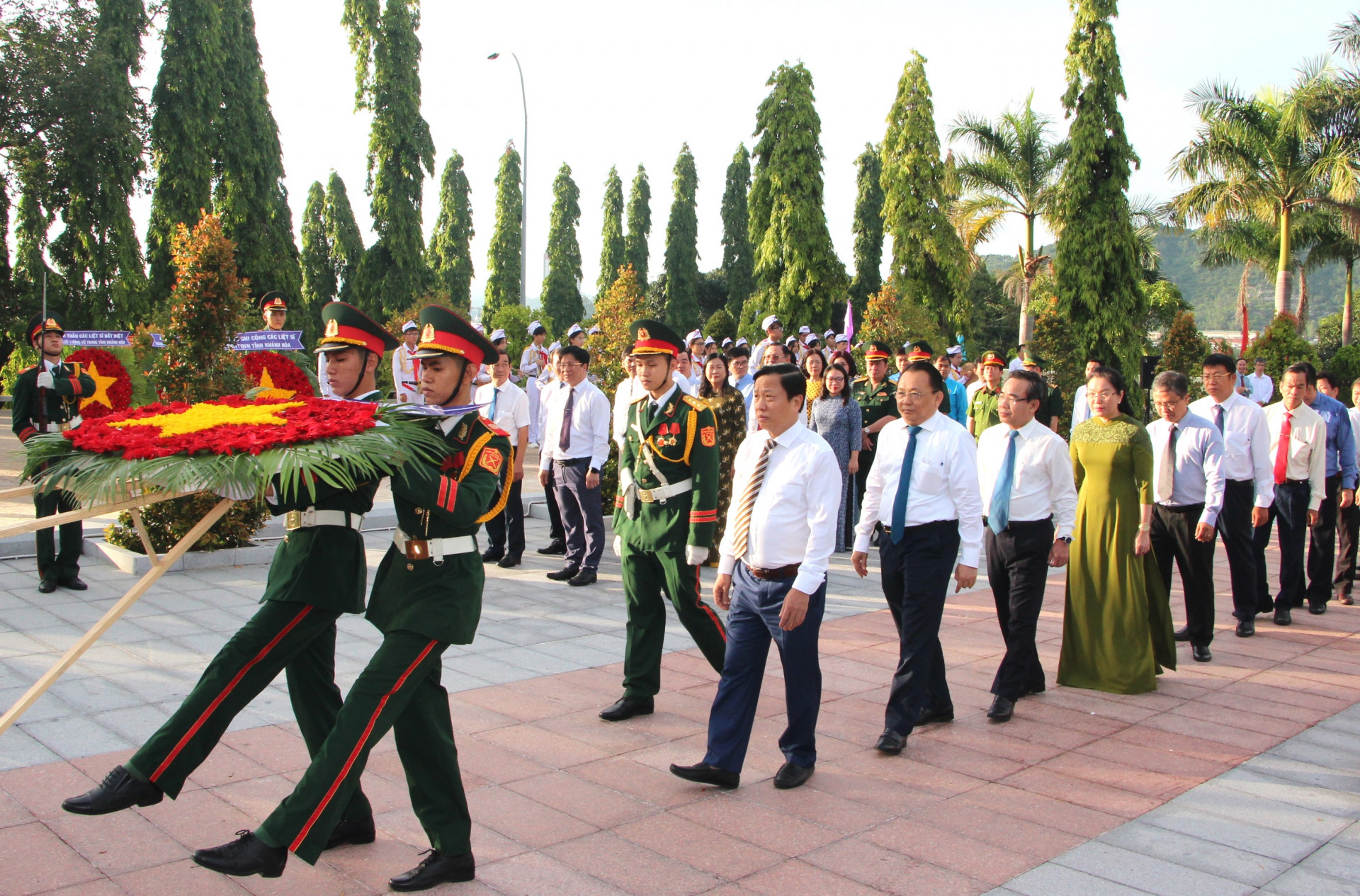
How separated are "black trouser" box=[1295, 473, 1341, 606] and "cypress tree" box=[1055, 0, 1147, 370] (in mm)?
21030

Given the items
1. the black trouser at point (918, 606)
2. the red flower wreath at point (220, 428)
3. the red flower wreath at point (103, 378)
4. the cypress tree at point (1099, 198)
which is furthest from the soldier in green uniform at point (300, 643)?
the cypress tree at point (1099, 198)

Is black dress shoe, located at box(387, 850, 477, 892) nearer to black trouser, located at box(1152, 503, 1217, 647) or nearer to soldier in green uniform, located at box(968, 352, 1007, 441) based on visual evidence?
black trouser, located at box(1152, 503, 1217, 647)

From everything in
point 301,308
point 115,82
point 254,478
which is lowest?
point 254,478

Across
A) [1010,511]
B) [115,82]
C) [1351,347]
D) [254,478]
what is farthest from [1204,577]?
[115,82]

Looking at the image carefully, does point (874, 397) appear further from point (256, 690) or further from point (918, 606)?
point (256, 690)

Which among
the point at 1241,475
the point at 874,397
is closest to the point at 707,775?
the point at 1241,475

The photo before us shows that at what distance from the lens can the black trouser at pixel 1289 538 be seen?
804 cm

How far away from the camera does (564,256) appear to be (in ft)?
184

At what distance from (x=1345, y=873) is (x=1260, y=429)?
440 cm

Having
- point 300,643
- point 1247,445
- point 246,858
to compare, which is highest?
point 1247,445

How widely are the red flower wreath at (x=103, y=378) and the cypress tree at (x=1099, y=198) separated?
2557cm

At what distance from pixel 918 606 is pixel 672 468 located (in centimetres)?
145

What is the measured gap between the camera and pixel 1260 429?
7402 millimetres

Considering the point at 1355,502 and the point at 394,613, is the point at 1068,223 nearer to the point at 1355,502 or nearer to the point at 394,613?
the point at 1355,502
